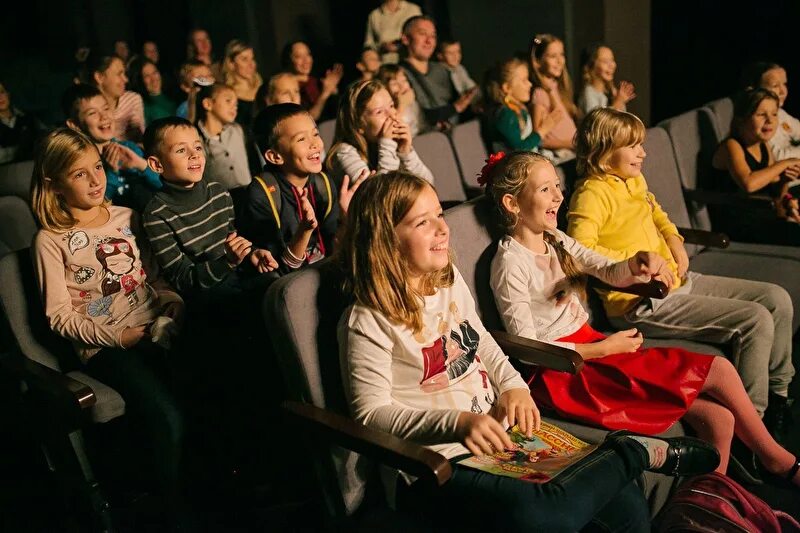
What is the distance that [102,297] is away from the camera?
2.29 m

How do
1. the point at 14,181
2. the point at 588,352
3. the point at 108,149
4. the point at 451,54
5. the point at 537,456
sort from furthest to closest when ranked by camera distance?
the point at 451,54 → the point at 14,181 → the point at 108,149 → the point at 588,352 → the point at 537,456

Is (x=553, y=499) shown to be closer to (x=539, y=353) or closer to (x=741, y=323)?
(x=539, y=353)

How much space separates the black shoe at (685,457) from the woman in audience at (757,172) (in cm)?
157

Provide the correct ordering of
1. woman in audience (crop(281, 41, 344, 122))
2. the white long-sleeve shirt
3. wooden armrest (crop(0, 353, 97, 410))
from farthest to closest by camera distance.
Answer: woman in audience (crop(281, 41, 344, 122)) < the white long-sleeve shirt < wooden armrest (crop(0, 353, 97, 410))

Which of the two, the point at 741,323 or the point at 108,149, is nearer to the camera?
the point at 741,323

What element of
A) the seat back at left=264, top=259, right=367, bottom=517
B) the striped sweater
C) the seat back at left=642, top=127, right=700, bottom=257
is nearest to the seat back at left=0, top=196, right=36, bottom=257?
the striped sweater

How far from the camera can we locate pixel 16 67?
9.40 metres

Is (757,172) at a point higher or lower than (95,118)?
lower

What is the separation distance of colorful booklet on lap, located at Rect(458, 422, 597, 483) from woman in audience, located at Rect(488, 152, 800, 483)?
17 cm

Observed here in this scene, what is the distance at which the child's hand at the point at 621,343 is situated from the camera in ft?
6.96

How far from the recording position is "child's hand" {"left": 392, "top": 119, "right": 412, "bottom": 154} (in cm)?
303

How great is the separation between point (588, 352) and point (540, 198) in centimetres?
43

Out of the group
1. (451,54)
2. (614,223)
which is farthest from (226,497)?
(451,54)

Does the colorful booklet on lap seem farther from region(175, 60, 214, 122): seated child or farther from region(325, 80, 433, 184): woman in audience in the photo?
region(175, 60, 214, 122): seated child
